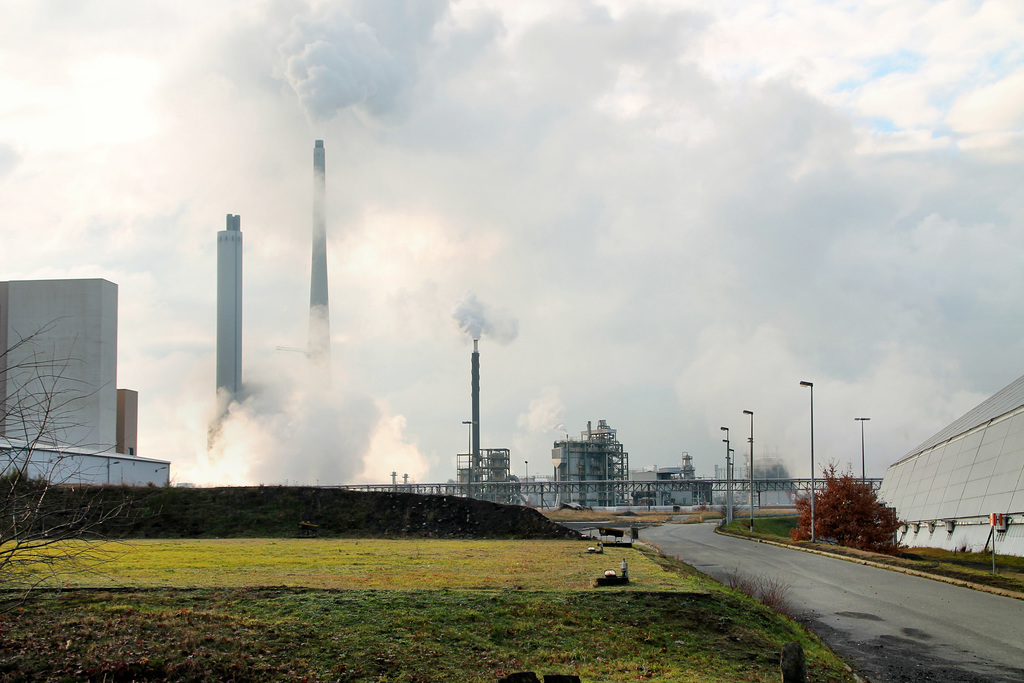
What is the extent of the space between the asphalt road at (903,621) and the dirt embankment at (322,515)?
1815 centimetres

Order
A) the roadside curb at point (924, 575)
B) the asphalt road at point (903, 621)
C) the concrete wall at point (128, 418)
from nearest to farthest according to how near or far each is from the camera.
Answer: the asphalt road at point (903, 621)
the roadside curb at point (924, 575)
the concrete wall at point (128, 418)

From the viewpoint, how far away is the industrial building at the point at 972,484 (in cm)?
3117

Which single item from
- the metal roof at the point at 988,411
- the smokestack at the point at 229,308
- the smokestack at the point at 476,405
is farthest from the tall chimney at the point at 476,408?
the metal roof at the point at 988,411

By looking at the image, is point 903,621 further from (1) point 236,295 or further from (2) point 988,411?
(1) point 236,295

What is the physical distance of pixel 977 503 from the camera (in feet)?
113

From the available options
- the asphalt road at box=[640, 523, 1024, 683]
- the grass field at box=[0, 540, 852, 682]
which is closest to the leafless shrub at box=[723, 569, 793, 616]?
the asphalt road at box=[640, 523, 1024, 683]

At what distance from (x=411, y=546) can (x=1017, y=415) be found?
27.5 meters

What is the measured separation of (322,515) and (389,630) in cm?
3401

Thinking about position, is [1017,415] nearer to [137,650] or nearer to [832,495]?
[832,495]

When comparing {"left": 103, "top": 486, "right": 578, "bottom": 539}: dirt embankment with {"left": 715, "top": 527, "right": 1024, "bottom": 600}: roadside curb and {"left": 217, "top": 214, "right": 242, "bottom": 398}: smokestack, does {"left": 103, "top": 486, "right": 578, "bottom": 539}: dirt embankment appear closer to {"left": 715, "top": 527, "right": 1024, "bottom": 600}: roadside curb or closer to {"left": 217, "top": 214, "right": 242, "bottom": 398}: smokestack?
{"left": 715, "top": 527, "right": 1024, "bottom": 600}: roadside curb

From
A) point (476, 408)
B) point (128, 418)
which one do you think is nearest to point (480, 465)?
point (476, 408)

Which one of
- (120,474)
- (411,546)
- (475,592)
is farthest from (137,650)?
(120,474)

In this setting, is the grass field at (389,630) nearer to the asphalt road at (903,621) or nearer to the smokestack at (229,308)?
the asphalt road at (903,621)

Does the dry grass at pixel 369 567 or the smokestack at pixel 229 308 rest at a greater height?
the smokestack at pixel 229 308
